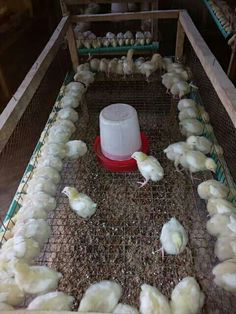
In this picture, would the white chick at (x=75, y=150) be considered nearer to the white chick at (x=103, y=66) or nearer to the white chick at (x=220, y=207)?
the white chick at (x=220, y=207)

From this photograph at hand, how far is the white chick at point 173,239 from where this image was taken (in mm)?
1339

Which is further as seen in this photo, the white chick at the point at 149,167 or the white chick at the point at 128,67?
the white chick at the point at 128,67

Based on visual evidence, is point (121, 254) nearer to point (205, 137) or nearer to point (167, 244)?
point (167, 244)

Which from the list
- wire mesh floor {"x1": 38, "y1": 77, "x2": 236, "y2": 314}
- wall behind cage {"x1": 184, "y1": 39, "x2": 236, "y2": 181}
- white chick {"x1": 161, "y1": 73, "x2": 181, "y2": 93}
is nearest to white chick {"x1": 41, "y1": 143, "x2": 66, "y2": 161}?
wire mesh floor {"x1": 38, "y1": 77, "x2": 236, "y2": 314}

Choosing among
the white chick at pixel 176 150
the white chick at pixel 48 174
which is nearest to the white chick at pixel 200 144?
the white chick at pixel 176 150

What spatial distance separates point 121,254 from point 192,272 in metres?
0.35

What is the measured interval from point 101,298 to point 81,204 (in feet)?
1.67

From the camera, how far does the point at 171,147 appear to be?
183cm

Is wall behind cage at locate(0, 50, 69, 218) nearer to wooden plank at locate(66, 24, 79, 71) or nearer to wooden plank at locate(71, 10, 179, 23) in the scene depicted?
wooden plank at locate(66, 24, 79, 71)

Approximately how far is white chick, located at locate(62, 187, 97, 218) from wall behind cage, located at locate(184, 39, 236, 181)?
52.3 inches

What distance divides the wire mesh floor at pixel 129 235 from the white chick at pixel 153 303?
0.59ft

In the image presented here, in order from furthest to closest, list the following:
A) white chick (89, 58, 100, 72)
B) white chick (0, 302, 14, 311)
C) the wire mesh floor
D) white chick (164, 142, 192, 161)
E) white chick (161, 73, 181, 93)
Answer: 1. white chick (89, 58, 100, 72)
2. white chick (161, 73, 181, 93)
3. white chick (164, 142, 192, 161)
4. the wire mesh floor
5. white chick (0, 302, 14, 311)

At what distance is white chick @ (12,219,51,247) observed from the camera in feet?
4.48

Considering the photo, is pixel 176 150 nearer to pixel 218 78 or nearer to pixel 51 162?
pixel 218 78
